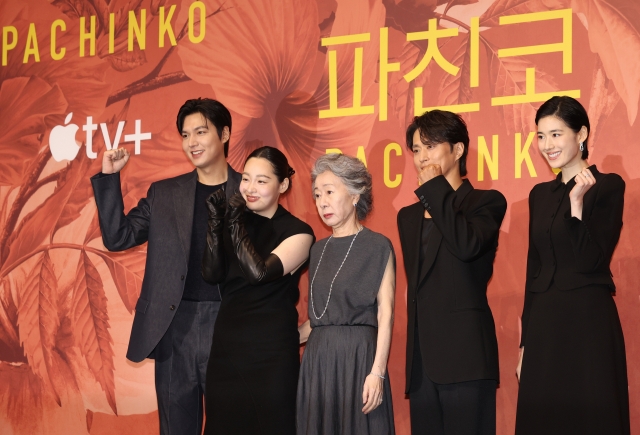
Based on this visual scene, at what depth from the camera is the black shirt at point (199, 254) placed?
3.30 metres

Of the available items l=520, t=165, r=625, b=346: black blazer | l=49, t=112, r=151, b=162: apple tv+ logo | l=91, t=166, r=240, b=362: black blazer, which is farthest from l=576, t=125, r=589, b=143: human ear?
l=49, t=112, r=151, b=162: apple tv+ logo

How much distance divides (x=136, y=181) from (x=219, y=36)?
0.89 metres

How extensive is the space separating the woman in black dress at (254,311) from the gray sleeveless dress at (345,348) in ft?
0.30

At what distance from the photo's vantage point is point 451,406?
2781 mm

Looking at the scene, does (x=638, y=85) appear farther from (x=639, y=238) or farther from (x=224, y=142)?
(x=224, y=142)

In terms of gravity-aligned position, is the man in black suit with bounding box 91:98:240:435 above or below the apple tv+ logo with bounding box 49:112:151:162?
below

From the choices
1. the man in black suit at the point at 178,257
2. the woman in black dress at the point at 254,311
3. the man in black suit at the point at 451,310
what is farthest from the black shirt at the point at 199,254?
the man in black suit at the point at 451,310

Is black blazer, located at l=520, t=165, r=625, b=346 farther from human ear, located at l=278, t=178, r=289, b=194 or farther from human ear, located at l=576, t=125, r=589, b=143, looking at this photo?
human ear, located at l=278, t=178, r=289, b=194

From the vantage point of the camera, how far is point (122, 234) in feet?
11.3

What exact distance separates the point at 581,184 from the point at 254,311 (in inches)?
50.2

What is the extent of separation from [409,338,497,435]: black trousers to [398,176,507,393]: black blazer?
0.04 metres

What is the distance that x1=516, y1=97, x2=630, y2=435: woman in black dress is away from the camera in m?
2.70

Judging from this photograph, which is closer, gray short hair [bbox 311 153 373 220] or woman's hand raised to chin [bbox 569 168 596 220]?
woman's hand raised to chin [bbox 569 168 596 220]

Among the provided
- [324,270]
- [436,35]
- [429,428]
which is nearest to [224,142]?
[324,270]
